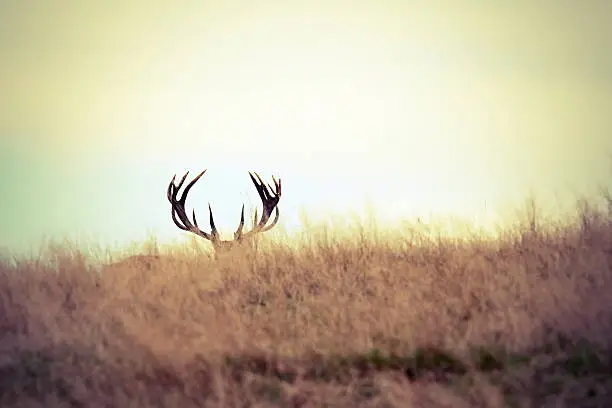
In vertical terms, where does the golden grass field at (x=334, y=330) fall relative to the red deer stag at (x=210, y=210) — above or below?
below

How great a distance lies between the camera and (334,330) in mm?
3598

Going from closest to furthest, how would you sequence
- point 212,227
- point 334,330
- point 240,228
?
point 334,330 < point 240,228 < point 212,227

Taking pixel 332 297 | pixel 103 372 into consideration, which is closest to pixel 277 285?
pixel 332 297

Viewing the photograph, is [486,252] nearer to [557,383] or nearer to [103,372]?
[557,383]

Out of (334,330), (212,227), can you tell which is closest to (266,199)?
(212,227)

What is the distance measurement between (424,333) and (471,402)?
1.58 ft

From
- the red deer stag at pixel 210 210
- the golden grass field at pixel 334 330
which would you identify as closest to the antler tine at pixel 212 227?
the red deer stag at pixel 210 210

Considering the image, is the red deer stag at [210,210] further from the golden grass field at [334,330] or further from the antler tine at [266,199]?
the golden grass field at [334,330]

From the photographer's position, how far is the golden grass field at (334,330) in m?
3.17

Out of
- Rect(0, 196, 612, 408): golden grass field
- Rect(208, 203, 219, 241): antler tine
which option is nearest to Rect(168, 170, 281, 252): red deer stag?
Rect(208, 203, 219, 241): antler tine

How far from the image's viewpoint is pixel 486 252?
4496mm

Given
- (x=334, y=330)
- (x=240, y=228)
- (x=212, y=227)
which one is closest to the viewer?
(x=334, y=330)

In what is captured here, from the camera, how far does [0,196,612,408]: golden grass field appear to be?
3.17 meters

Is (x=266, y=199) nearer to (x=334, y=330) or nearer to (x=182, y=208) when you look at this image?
(x=182, y=208)
